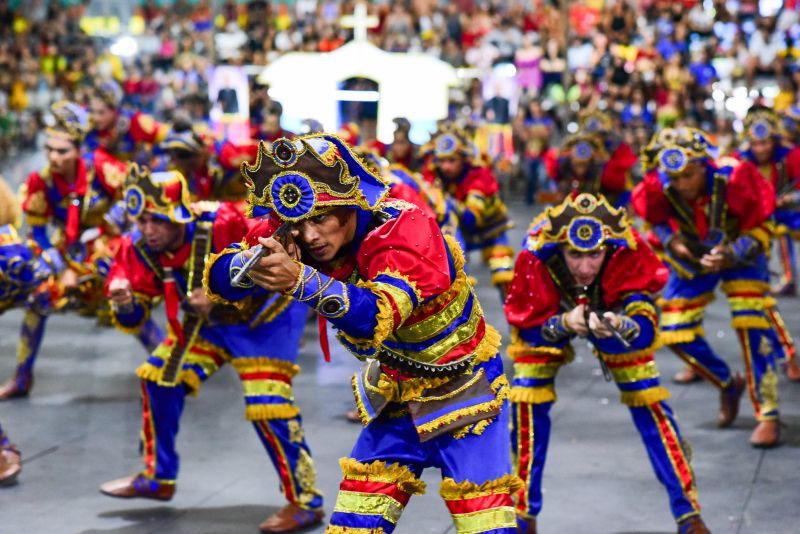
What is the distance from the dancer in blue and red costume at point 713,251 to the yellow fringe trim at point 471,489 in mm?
2881

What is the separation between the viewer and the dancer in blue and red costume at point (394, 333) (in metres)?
3.45

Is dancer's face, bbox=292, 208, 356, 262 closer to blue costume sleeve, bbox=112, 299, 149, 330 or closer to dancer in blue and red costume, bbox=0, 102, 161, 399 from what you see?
blue costume sleeve, bbox=112, 299, 149, 330

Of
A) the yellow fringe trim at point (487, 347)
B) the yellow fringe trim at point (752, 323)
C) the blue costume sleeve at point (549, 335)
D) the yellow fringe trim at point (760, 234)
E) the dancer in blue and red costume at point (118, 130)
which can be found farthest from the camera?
the dancer in blue and red costume at point (118, 130)

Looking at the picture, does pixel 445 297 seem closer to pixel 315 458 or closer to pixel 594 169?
pixel 315 458

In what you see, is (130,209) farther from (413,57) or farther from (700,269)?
(413,57)

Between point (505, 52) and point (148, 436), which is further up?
point (505, 52)

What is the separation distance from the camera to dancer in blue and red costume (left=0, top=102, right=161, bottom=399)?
25.1 feet

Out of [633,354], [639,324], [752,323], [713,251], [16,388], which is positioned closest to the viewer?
[639,324]

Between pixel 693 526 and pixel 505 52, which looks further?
pixel 505 52

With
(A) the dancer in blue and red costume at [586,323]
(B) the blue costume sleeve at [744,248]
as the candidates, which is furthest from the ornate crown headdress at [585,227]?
(B) the blue costume sleeve at [744,248]

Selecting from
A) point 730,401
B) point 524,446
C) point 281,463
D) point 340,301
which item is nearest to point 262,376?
point 281,463

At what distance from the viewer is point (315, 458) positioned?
21.2ft

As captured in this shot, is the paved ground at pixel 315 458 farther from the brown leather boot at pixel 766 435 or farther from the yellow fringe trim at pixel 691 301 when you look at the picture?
the yellow fringe trim at pixel 691 301

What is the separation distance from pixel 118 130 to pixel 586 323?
642 centimetres
